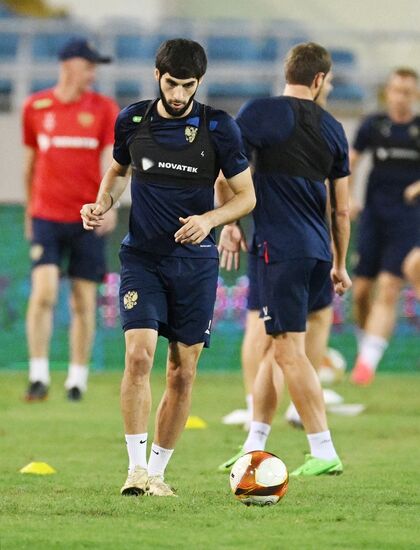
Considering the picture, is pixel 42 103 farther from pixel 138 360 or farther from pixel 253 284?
pixel 138 360

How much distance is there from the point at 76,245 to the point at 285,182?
4.06 meters

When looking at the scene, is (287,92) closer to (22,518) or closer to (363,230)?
(22,518)

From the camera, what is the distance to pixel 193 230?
5.54 m

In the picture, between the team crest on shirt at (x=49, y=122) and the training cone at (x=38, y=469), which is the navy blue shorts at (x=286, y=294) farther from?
the team crest on shirt at (x=49, y=122)

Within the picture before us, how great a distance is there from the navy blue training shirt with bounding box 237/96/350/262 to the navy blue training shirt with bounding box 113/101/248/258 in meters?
0.92

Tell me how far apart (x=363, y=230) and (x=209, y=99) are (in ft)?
13.1

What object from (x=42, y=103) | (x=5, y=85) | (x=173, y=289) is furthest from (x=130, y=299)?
(x=5, y=85)

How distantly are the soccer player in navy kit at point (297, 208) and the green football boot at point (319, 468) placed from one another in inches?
0.6

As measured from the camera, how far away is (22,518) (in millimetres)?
5113

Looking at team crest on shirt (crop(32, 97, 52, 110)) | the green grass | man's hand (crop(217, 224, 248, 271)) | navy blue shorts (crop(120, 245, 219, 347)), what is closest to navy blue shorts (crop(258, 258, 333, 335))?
man's hand (crop(217, 224, 248, 271))

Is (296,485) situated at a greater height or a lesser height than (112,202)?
lesser

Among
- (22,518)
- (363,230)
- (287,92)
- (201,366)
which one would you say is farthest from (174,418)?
(201,366)

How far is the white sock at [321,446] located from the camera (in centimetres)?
661

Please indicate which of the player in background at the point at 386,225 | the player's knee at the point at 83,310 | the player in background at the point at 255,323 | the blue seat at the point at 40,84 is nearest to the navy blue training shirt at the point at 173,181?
the player in background at the point at 255,323
